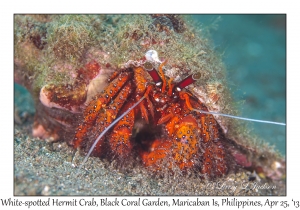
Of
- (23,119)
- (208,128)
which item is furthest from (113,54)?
(23,119)

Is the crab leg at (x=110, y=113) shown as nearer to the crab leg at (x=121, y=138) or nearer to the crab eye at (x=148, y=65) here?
the crab leg at (x=121, y=138)

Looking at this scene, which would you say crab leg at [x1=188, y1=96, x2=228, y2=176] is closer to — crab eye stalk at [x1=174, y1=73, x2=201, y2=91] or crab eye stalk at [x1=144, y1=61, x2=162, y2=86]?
crab eye stalk at [x1=174, y1=73, x2=201, y2=91]

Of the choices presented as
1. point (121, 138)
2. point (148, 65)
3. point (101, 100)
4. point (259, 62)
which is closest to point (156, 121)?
point (121, 138)

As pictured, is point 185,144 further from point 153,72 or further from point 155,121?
point 153,72

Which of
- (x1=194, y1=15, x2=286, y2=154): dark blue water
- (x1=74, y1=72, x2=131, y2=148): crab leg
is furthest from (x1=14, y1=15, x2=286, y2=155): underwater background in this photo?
(x1=74, y1=72, x2=131, y2=148): crab leg

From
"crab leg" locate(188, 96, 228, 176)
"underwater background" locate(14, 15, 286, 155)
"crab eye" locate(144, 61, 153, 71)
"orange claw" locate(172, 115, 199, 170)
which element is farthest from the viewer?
"underwater background" locate(14, 15, 286, 155)

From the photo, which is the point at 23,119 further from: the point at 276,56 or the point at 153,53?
the point at 276,56
